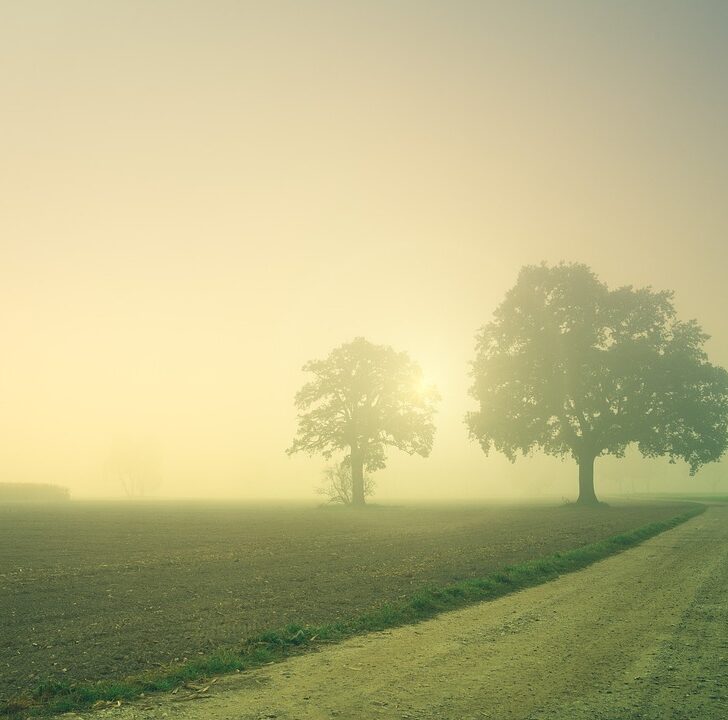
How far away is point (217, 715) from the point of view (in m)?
6.62

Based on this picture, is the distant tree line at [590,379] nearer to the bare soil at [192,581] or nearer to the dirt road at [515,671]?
the bare soil at [192,581]

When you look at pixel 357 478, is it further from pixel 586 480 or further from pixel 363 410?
pixel 586 480

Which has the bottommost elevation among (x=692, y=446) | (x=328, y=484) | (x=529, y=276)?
(x=328, y=484)

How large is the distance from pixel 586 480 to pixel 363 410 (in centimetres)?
2249

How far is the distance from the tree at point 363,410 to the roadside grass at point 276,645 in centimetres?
4176

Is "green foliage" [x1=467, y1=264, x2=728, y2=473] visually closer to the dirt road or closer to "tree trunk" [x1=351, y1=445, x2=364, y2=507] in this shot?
"tree trunk" [x1=351, y1=445, x2=364, y2=507]

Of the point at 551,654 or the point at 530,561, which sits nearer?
the point at 551,654

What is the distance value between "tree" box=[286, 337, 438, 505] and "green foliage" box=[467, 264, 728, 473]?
8.38 meters

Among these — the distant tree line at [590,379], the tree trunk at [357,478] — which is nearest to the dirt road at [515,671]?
the distant tree line at [590,379]

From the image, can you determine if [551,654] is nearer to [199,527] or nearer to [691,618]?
[691,618]

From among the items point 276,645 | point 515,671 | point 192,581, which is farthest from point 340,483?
point 515,671

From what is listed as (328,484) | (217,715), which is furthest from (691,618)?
(328,484)

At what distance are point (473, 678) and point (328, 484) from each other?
58.3 m

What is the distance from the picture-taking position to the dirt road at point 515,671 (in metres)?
6.61
